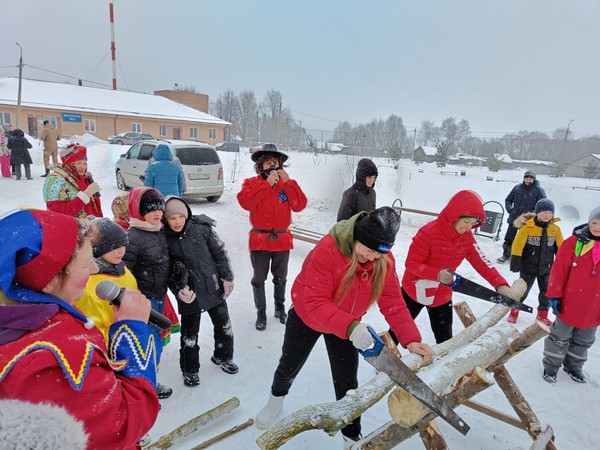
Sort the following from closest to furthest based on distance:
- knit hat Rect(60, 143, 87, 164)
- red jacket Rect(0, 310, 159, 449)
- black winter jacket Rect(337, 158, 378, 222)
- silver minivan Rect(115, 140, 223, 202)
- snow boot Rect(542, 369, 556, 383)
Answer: red jacket Rect(0, 310, 159, 449), snow boot Rect(542, 369, 556, 383), knit hat Rect(60, 143, 87, 164), black winter jacket Rect(337, 158, 378, 222), silver minivan Rect(115, 140, 223, 202)

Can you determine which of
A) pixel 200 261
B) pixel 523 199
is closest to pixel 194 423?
pixel 200 261

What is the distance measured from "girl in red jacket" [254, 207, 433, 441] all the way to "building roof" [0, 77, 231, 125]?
36429 mm

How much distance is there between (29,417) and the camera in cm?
98

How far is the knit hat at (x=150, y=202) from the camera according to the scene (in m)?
2.94

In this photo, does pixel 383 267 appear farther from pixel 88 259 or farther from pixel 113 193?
pixel 113 193

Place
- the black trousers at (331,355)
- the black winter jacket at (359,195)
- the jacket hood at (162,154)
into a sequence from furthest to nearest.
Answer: the jacket hood at (162,154)
the black winter jacket at (359,195)
the black trousers at (331,355)

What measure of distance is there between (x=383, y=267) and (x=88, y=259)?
1835mm

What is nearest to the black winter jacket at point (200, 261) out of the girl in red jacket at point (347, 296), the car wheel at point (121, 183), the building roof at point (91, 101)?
the girl in red jacket at point (347, 296)

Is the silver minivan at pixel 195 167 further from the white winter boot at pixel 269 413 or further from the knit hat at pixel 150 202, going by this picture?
the white winter boot at pixel 269 413

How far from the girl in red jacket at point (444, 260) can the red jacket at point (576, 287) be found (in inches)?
31.5

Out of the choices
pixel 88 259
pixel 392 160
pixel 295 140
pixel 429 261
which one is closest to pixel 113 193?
pixel 429 261

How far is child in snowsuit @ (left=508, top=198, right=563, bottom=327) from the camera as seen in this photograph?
15.9 ft

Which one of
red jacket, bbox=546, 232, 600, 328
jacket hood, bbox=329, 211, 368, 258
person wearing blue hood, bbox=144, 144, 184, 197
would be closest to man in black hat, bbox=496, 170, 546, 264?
red jacket, bbox=546, 232, 600, 328

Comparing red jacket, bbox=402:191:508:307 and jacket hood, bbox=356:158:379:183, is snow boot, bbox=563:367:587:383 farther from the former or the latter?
jacket hood, bbox=356:158:379:183
